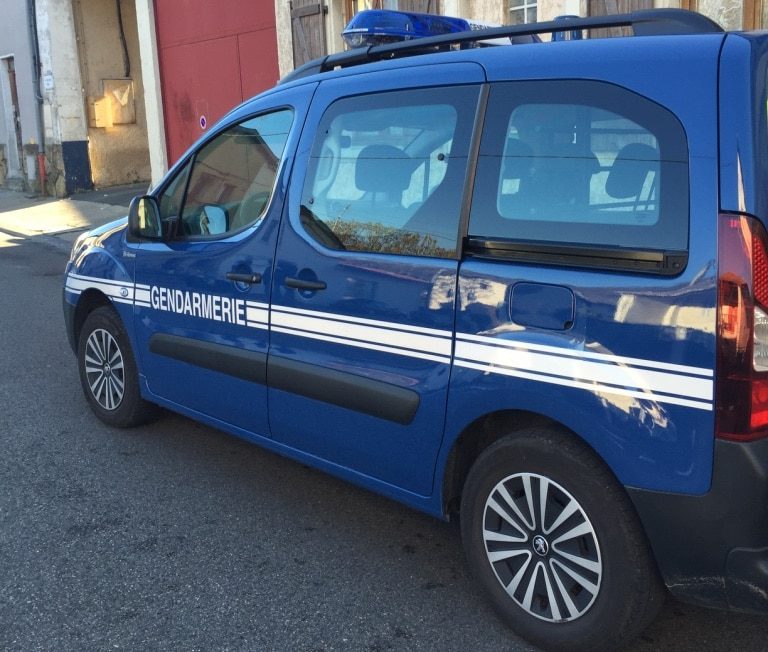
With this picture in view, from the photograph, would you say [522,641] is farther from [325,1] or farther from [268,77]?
[268,77]

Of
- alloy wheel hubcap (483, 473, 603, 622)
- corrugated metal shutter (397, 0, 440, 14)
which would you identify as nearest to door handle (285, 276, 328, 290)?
alloy wheel hubcap (483, 473, 603, 622)

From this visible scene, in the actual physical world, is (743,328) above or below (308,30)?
below

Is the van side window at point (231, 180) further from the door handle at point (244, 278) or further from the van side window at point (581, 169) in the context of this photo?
the van side window at point (581, 169)

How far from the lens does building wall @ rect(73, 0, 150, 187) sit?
18.7m

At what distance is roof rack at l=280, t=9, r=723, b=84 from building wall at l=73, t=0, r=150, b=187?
16.6m

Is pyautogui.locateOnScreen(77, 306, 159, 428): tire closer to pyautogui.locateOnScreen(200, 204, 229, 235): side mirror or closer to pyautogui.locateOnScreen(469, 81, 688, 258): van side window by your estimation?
pyautogui.locateOnScreen(200, 204, 229, 235): side mirror

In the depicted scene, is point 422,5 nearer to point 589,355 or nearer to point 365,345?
point 365,345

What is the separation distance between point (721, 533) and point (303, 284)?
5.68 feet

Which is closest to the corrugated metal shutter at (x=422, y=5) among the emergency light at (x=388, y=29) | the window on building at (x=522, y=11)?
the window on building at (x=522, y=11)

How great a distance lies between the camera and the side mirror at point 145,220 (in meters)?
4.26

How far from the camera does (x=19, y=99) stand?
19.7 m

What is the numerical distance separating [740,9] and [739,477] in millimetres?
6024

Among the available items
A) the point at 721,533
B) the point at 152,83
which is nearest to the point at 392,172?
the point at 721,533

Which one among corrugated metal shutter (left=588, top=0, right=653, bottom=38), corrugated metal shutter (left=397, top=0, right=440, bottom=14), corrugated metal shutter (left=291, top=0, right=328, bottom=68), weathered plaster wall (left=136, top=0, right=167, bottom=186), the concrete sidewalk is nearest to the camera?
corrugated metal shutter (left=588, top=0, right=653, bottom=38)
